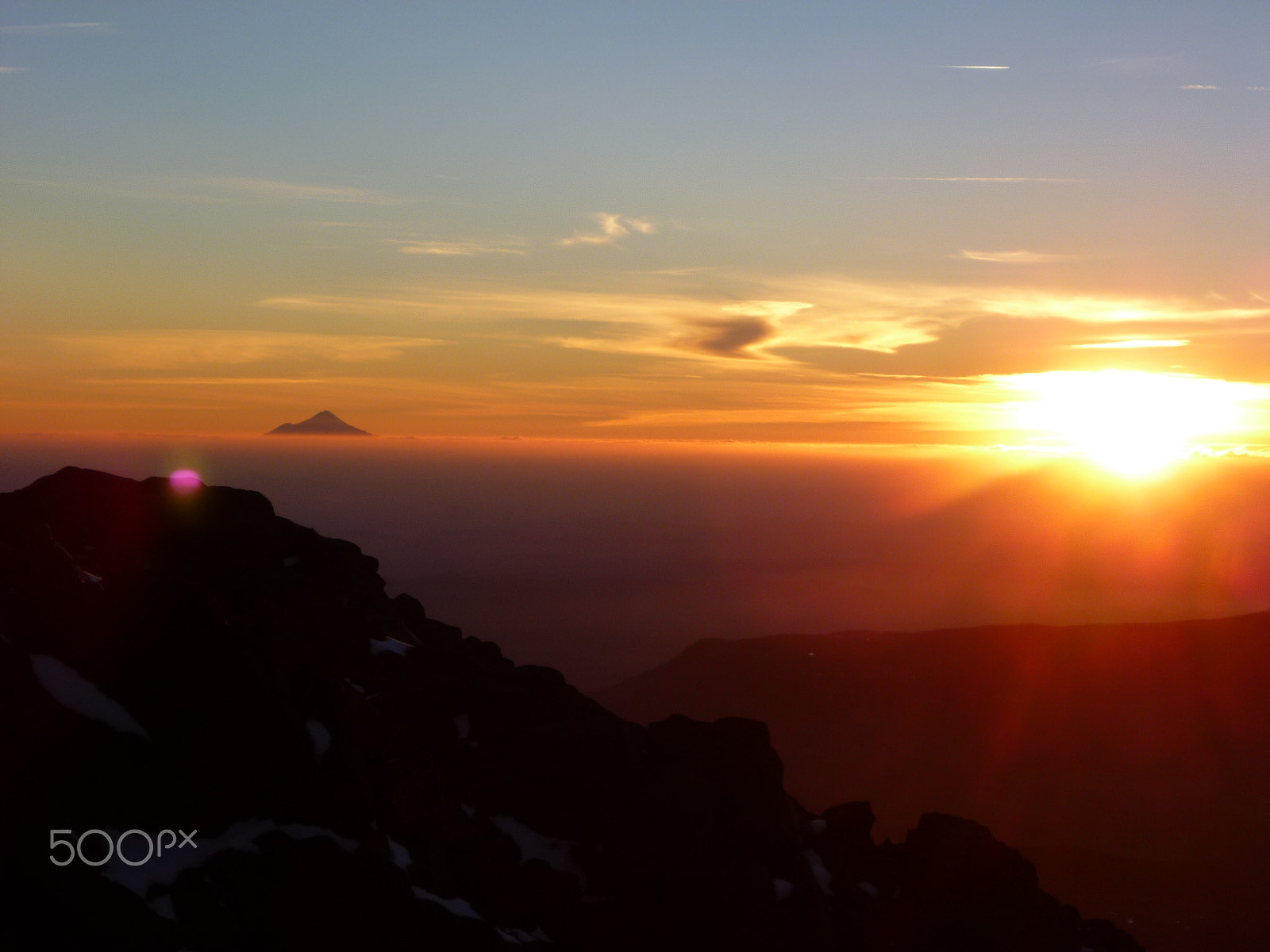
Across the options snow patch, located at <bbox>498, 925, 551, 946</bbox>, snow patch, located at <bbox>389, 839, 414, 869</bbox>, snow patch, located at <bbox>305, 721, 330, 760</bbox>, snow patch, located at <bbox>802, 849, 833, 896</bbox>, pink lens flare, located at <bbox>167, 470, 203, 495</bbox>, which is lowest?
snow patch, located at <bbox>802, 849, 833, 896</bbox>

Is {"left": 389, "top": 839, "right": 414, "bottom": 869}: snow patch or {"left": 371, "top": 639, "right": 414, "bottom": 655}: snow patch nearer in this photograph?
{"left": 389, "top": 839, "right": 414, "bottom": 869}: snow patch

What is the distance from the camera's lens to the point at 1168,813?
125500 mm

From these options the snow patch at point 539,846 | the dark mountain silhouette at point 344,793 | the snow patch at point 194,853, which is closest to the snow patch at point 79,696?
the dark mountain silhouette at point 344,793

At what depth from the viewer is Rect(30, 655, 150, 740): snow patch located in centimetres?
3112

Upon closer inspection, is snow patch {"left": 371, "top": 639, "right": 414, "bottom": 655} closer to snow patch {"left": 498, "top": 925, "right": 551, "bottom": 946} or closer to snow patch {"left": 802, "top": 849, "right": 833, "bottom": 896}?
snow patch {"left": 498, "top": 925, "right": 551, "bottom": 946}

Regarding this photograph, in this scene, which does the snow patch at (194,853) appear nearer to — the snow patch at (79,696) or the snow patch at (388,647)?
the snow patch at (79,696)

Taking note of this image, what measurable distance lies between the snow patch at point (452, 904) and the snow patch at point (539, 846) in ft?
17.0

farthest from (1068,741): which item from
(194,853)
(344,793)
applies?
(194,853)

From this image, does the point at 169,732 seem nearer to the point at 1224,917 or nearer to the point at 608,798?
the point at 608,798

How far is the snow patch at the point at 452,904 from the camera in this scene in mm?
31078

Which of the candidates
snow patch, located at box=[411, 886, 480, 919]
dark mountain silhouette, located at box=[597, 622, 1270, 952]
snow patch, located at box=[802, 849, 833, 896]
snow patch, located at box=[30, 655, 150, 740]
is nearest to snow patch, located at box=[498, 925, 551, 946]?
snow patch, located at box=[411, 886, 480, 919]

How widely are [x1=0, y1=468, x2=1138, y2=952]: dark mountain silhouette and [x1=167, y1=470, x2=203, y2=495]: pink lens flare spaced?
19.5 inches

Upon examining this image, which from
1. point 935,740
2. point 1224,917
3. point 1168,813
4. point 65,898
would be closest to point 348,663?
point 65,898

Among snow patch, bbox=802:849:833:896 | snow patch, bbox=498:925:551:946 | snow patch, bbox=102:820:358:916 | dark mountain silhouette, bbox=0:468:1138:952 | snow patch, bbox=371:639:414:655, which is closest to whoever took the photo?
snow patch, bbox=102:820:358:916
